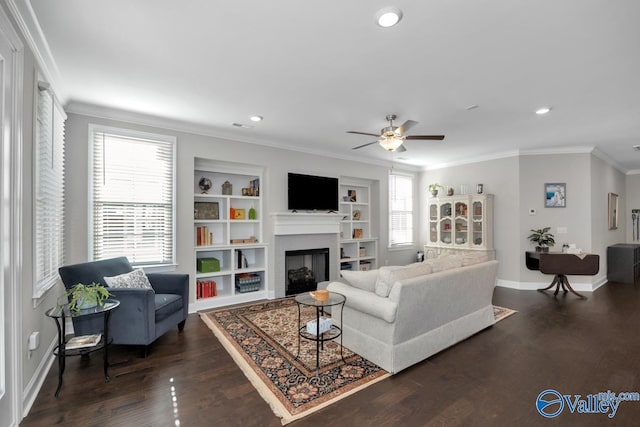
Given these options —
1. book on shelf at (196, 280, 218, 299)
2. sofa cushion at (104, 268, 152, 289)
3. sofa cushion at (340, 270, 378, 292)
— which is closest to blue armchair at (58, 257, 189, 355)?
sofa cushion at (104, 268, 152, 289)

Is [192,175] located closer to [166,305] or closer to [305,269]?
[166,305]

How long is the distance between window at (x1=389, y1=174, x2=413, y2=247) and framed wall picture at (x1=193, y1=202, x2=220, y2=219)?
3.96 metres

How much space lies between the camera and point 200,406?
2.19m

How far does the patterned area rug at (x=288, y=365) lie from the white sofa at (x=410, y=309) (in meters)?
0.21

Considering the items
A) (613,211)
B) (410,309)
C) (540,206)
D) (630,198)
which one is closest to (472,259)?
(410,309)

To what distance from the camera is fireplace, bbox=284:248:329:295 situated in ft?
17.6

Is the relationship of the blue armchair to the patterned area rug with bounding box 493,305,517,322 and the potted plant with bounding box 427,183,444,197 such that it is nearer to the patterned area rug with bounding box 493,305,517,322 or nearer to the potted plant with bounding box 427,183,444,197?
the patterned area rug with bounding box 493,305,517,322

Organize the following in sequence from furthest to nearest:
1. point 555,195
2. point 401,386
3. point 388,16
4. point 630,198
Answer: point 630,198, point 555,195, point 401,386, point 388,16

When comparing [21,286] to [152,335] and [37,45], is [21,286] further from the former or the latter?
[37,45]

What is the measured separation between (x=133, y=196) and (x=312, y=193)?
9.14 ft

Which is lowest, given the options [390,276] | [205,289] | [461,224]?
[205,289]

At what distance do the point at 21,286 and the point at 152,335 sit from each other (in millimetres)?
1156

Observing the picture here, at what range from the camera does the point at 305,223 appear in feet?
17.5

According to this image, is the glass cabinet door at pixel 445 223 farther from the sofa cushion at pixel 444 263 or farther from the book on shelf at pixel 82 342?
the book on shelf at pixel 82 342
